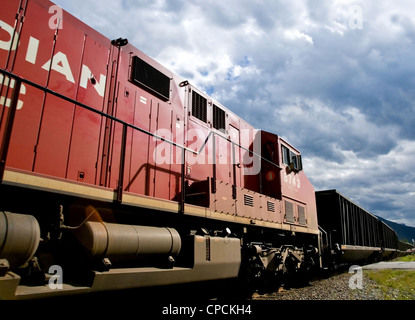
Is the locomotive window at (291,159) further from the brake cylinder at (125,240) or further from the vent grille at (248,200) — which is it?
the brake cylinder at (125,240)

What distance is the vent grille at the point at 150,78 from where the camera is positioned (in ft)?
18.0

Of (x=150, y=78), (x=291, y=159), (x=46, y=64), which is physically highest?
(x=150, y=78)

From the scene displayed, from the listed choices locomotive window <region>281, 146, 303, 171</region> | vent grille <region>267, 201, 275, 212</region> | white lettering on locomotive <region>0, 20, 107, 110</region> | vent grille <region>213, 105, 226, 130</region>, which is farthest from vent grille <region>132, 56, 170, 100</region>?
locomotive window <region>281, 146, 303, 171</region>

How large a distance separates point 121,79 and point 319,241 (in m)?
8.04

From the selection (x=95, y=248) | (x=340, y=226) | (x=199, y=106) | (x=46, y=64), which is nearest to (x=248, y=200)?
(x=199, y=106)

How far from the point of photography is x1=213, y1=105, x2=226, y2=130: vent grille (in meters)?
7.31

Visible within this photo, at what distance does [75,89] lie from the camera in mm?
4457

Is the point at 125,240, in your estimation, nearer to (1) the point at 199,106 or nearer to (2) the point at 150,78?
(2) the point at 150,78

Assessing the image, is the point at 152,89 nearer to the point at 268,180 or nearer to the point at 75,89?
the point at 75,89

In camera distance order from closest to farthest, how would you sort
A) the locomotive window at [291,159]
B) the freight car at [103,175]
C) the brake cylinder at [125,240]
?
the freight car at [103,175]
the brake cylinder at [125,240]
the locomotive window at [291,159]

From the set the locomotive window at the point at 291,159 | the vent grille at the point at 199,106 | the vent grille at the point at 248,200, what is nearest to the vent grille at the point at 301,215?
the locomotive window at the point at 291,159

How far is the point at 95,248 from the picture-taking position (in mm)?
3426

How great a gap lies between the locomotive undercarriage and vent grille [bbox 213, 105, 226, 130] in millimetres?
2647

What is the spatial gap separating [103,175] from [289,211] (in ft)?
17.3
